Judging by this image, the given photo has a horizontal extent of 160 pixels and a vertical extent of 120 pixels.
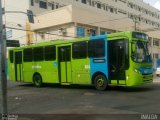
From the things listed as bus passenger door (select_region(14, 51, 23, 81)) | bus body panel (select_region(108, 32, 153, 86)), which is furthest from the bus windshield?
bus passenger door (select_region(14, 51, 23, 81))

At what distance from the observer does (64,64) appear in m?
20.1

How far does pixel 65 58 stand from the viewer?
20.0m

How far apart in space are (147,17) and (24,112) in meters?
89.6

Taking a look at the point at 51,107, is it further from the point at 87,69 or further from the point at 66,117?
the point at 87,69

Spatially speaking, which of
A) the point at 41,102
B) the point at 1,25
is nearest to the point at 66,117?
the point at 41,102

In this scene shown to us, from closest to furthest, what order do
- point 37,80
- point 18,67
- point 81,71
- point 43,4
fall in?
point 81,71 → point 37,80 → point 18,67 → point 43,4

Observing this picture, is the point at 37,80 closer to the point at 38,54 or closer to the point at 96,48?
the point at 38,54

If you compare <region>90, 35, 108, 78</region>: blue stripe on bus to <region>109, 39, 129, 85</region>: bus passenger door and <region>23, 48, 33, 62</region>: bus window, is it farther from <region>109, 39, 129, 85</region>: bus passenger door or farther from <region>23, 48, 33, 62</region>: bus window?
<region>23, 48, 33, 62</region>: bus window

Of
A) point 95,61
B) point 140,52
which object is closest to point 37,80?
point 95,61

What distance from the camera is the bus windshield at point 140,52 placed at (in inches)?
652

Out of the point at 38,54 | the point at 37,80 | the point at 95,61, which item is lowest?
the point at 37,80

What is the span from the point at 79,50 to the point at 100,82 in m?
2.44

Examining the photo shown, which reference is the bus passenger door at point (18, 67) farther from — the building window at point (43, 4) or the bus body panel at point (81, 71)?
the building window at point (43, 4)

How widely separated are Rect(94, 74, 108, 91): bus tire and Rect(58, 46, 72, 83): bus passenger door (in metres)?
2.18
